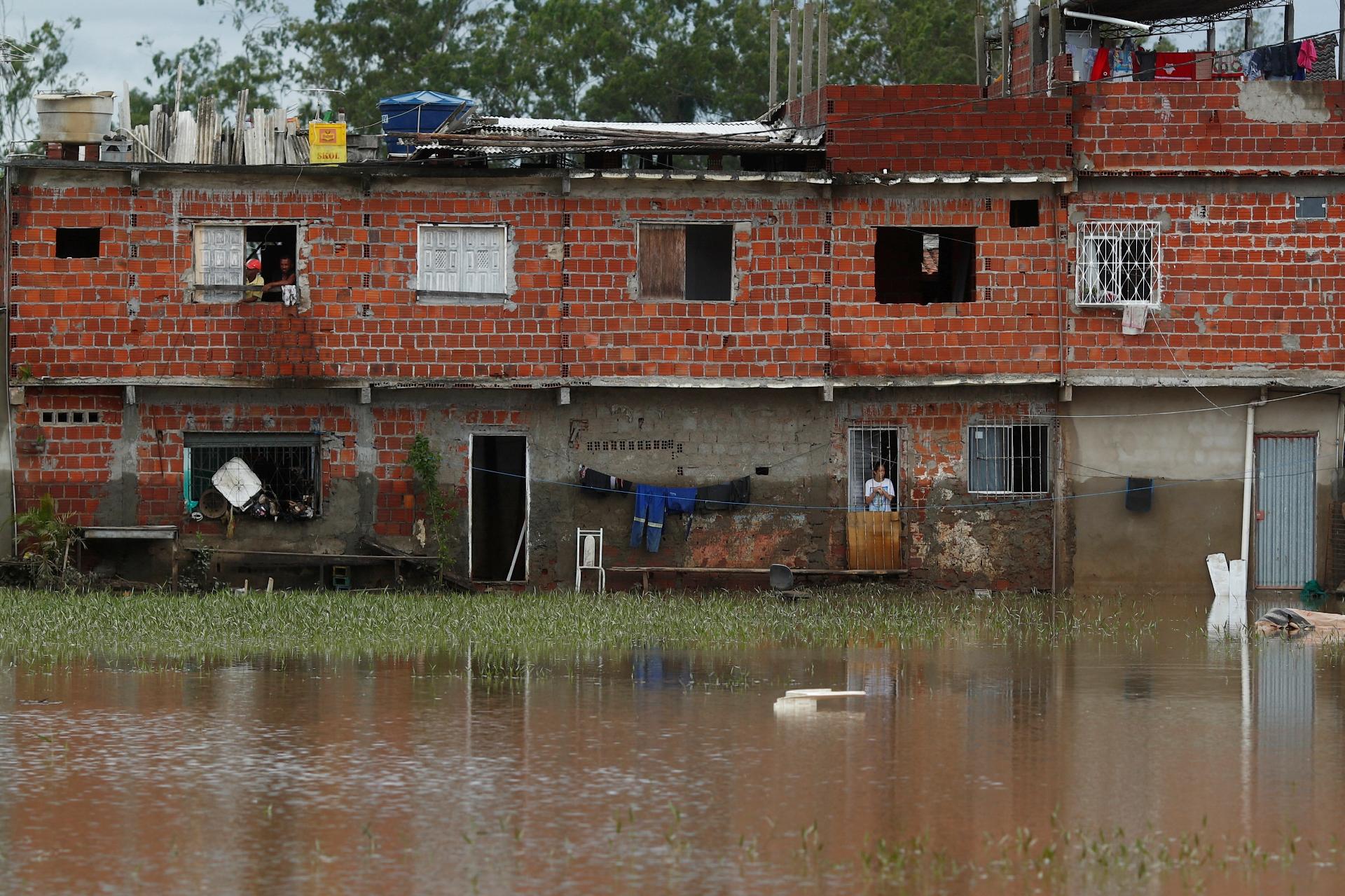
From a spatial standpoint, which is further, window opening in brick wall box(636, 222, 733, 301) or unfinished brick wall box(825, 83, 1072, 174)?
Result: window opening in brick wall box(636, 222, 733, 301)

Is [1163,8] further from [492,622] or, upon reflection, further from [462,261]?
[492,622]

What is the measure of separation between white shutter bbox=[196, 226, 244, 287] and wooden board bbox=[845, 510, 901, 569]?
8.33 m

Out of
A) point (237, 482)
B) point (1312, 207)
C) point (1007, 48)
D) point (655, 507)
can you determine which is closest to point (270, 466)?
point (237, 482)

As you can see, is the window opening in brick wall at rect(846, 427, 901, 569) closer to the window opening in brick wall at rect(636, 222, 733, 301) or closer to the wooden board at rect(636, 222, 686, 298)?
the window opening in brick wall at rect(636, 222, 733, 301)

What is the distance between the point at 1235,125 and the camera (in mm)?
23906

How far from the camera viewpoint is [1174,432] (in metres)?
24.5

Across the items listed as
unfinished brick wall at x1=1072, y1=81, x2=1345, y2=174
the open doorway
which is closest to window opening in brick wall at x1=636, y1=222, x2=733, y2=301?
the open doorway

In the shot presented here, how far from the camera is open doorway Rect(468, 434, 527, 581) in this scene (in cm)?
2562

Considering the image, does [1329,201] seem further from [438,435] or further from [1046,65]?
[438,435]

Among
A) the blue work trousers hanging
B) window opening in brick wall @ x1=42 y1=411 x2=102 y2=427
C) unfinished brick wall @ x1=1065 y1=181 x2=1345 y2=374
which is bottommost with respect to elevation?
the blue work trousers hanging

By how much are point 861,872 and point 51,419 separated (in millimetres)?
16783

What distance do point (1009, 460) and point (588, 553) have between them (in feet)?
18.2

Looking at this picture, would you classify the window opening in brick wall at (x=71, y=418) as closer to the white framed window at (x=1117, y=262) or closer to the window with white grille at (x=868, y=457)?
the window with white grille at (x=868, y=457)

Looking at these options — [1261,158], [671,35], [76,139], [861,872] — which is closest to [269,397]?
[76,139]
